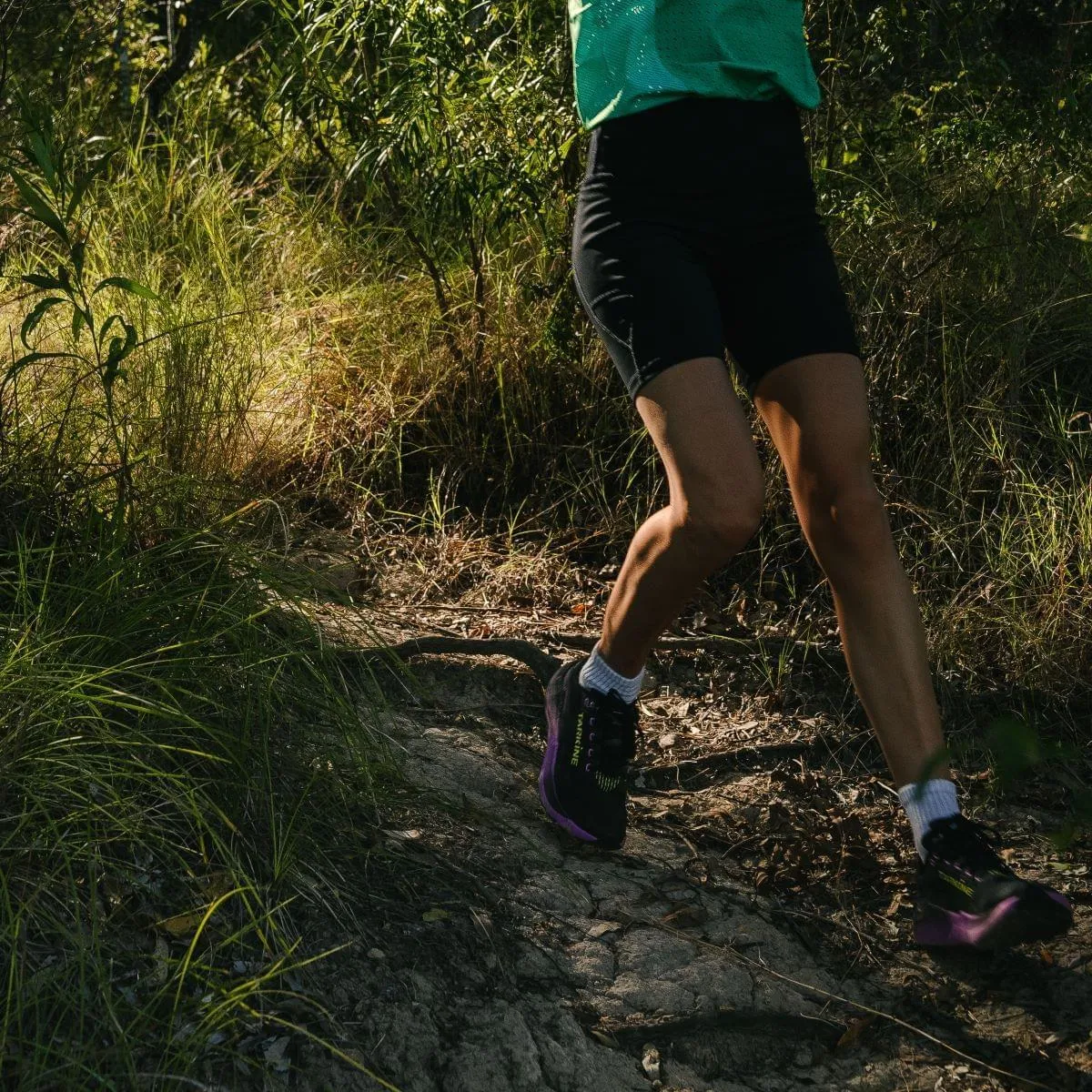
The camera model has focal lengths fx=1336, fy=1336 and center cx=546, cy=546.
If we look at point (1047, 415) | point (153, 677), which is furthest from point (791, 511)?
point (153, 677)

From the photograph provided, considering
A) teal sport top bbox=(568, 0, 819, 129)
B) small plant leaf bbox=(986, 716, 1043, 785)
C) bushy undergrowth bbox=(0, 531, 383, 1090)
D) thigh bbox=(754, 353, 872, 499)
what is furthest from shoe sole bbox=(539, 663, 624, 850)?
small plant leaf bbox=(986, 716, 1043, 785)

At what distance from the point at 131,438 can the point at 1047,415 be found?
2.63m

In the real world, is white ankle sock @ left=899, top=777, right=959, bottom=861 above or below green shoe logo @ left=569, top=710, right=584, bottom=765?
below

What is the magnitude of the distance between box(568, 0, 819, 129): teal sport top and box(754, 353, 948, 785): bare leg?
52 centimetres

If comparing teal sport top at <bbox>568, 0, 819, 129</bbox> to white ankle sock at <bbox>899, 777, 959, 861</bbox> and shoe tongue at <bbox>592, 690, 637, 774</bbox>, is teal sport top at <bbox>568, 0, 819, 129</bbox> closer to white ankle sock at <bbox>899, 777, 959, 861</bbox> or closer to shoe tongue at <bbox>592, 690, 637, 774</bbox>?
shoe tongue at <bbox>592, 690, 637, 774</bbox>

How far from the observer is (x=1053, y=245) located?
14.9 feet

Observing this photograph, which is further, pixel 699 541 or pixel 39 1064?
pixel 699 541

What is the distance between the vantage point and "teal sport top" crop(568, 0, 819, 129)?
2.38m

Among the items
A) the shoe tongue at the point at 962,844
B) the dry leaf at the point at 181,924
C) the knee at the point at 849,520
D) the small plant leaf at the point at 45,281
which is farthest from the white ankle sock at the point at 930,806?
the small plant leaf at the point at 45,281

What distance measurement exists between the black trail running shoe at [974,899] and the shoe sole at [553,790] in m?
0.63

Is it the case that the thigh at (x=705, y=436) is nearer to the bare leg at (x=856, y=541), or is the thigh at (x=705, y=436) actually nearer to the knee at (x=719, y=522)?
the knee at (x=719, y=522)

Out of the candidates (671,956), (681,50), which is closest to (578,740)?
(671,956)

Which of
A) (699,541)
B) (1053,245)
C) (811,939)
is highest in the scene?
(1053,245)

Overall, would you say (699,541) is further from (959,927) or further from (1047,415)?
(1047,415)
